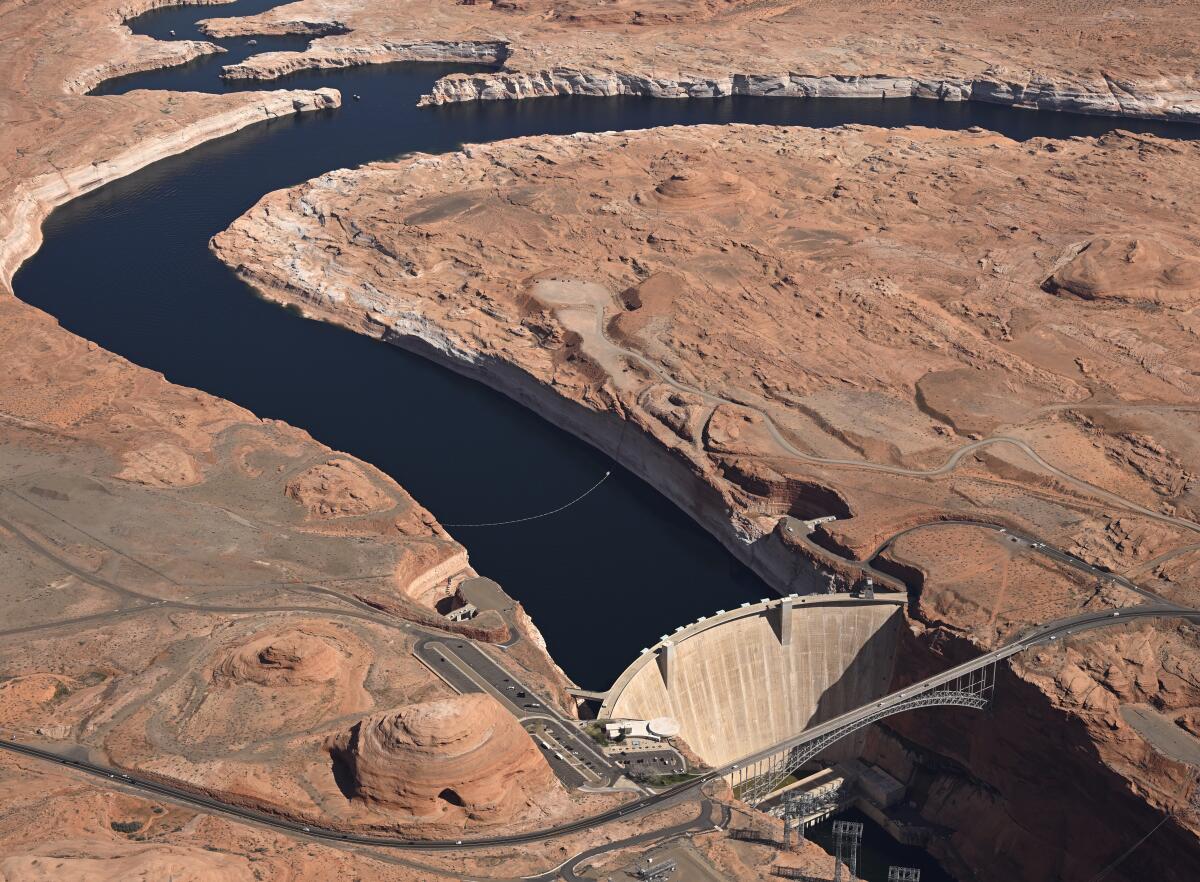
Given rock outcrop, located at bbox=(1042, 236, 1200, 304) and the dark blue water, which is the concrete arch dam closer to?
the dark blue water

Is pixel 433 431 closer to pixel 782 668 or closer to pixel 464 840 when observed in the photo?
pixel 782 668

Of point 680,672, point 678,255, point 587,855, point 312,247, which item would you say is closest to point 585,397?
point 678,255

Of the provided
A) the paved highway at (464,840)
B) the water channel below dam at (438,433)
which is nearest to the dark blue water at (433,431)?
the water channel below dam at (438,433)

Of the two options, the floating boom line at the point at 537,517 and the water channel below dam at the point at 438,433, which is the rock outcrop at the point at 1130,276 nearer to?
the water channel below dam at the point at 438,433

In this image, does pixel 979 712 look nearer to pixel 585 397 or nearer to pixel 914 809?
pixel 914 809

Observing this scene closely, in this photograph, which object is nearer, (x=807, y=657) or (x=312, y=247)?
(x=807, y=657)

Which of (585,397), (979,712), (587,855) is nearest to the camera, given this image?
(587,855)
